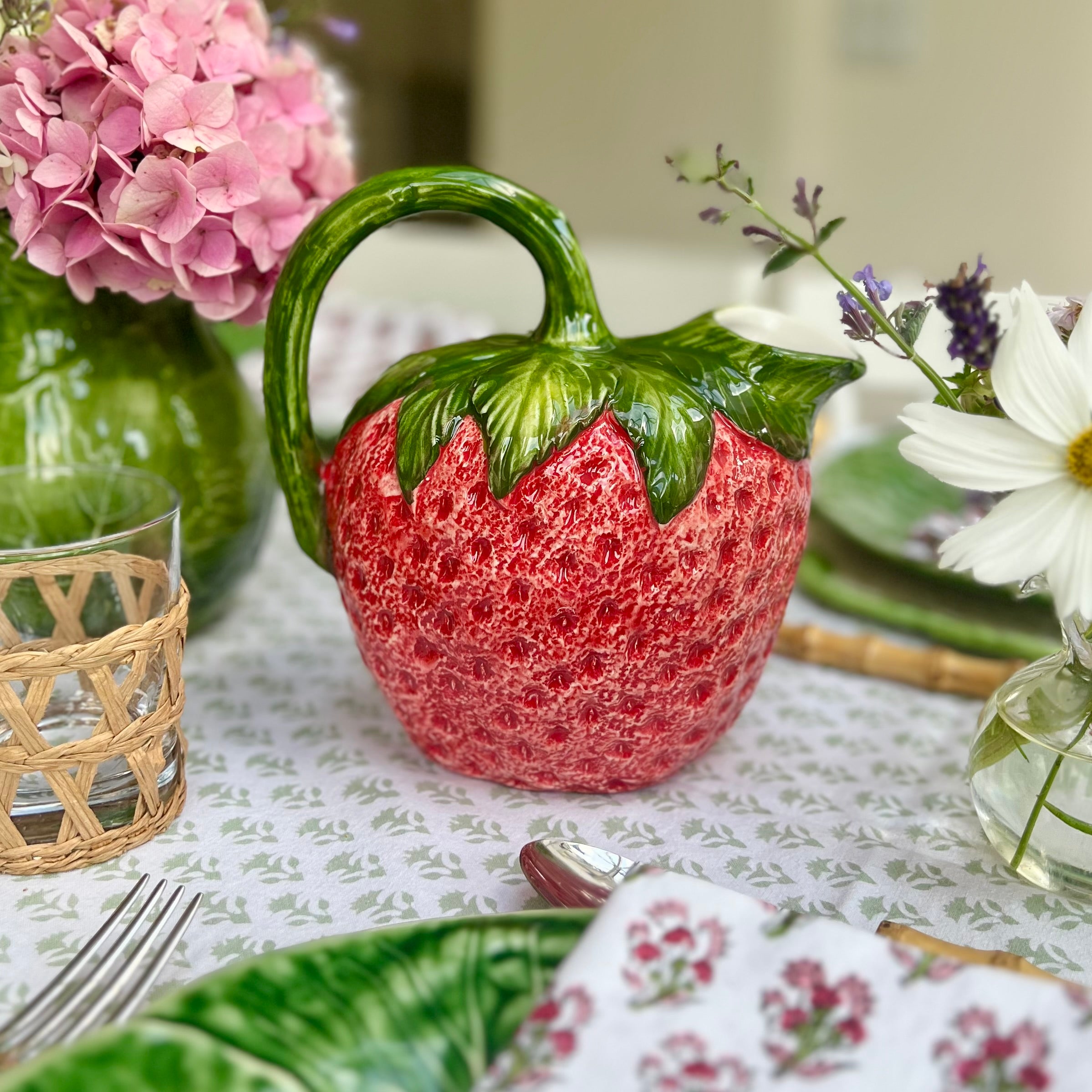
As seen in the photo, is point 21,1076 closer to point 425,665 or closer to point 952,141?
point 425,665

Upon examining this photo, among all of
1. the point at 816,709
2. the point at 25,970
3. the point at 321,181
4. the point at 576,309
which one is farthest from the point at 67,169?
the point at 816,709

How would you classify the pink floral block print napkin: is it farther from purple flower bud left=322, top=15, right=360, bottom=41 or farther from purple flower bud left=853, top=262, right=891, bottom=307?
purple flower bud left=322, top=15, right=360, bottom=41

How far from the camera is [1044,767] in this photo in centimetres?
46

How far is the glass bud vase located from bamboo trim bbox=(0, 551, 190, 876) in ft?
1.15

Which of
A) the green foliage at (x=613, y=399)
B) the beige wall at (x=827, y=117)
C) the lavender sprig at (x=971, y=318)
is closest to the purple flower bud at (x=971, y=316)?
the lavender sprig at (x=971, y=318)

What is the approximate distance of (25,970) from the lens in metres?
0.41

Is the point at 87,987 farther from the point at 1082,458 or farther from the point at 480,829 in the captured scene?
the point at 1082,458

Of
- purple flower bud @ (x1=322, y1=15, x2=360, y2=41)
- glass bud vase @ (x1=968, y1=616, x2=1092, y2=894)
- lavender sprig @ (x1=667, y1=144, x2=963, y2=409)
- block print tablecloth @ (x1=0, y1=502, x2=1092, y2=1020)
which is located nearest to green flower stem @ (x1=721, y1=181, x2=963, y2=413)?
lavender sprig @ (x1=667, y1=144, x2=963, y2=409)

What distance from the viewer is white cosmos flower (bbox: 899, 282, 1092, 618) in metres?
0.37

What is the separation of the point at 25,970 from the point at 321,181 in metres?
0.41

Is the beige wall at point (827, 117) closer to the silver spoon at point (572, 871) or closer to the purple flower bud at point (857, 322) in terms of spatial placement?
the purple flower bud at point (857, 322)

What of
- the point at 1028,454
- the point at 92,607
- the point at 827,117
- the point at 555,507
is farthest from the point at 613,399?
the point at 827,117

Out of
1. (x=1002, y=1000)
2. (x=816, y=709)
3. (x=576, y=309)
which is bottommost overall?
(x=816, y=709)

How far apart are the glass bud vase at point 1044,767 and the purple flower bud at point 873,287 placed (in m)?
0.15
